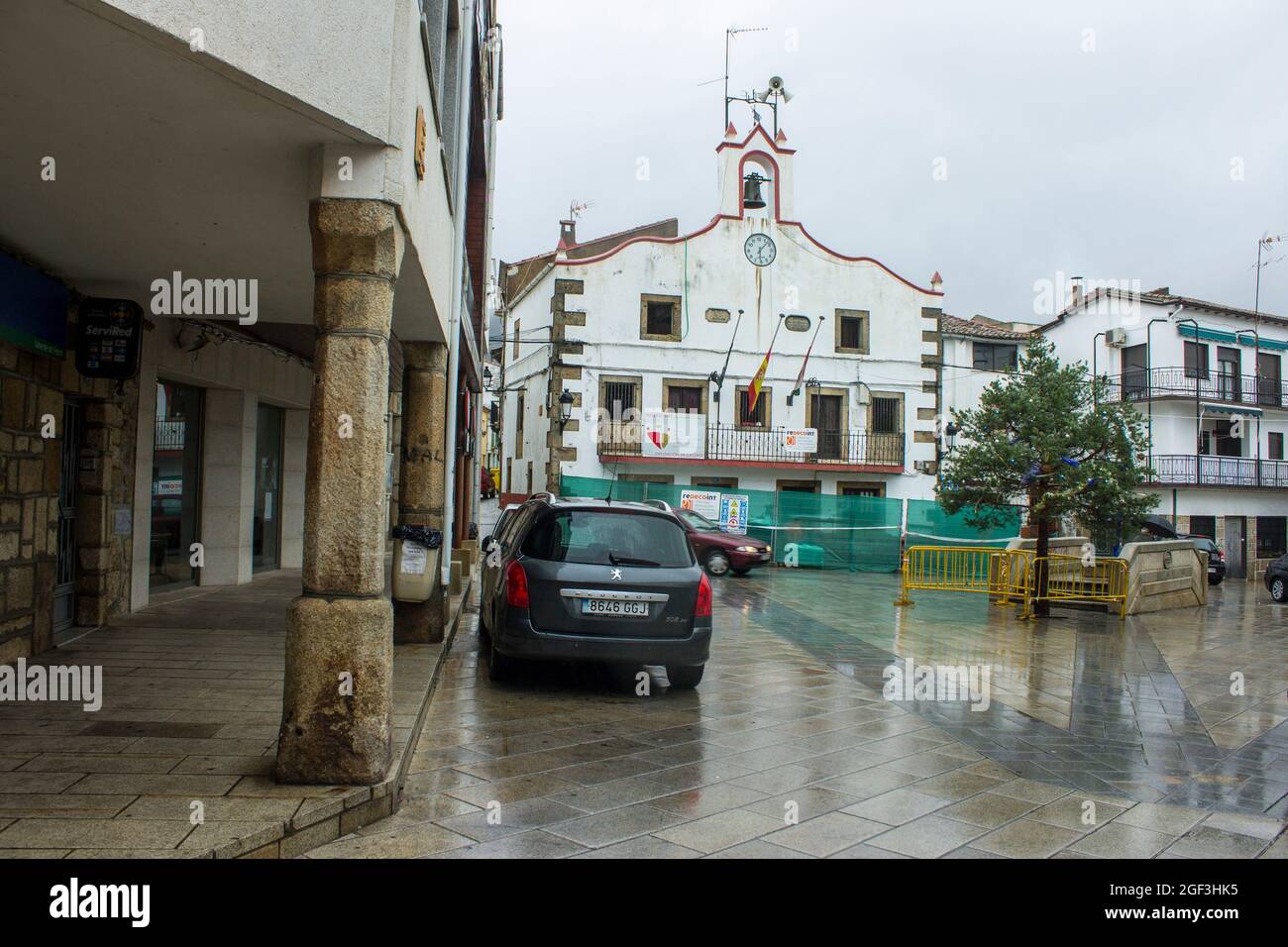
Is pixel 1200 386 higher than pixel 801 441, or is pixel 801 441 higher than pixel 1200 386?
pixel 1200 386

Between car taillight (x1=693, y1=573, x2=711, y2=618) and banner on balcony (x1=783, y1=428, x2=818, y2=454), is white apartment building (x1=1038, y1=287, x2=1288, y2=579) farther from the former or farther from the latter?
car taillight (x1=693, y1=573, x2=711, y2=618)

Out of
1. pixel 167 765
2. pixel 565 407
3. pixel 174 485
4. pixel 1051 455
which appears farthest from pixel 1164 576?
pixel 565 407

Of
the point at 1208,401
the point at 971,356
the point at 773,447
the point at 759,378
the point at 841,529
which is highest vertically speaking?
the point at 971,356

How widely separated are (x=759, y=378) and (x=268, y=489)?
1753 cm

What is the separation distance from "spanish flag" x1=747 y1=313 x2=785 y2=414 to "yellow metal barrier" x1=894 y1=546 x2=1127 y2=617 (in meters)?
12.3

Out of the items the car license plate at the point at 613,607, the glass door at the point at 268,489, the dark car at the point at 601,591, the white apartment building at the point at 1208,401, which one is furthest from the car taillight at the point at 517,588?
the white apartment building at the point at 1208,401

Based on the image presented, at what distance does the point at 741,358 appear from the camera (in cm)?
3216

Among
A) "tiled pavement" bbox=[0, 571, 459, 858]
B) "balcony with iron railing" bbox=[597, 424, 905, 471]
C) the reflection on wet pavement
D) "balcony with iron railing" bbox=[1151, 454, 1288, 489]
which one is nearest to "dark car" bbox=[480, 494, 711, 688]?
"tiled pavement" bbox=[0, 571, 459, 858]

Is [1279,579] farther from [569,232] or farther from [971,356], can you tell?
[569,232]

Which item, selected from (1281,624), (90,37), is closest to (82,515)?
(90,37)

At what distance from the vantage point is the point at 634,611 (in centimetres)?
796
